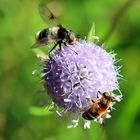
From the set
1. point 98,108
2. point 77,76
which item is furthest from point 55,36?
point 98,108

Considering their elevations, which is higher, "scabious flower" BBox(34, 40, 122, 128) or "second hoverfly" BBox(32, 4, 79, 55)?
"second hoverfly" BBox(32, 4, 79, 55)

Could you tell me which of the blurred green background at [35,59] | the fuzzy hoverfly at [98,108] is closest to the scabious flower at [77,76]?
the fuzzy hoverfly at [98,108]

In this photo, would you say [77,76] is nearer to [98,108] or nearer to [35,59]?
[98,108]

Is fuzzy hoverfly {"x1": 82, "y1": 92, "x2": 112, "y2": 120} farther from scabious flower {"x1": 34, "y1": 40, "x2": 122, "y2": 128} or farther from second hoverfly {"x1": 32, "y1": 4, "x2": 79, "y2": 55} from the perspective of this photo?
second hoverfly {"x1": 32, "y1": 4, "x2": 79, "y2": 55}

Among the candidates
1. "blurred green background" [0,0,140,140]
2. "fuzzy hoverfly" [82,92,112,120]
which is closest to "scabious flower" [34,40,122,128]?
"fuzzy hoverfly" [82,92,112,120]

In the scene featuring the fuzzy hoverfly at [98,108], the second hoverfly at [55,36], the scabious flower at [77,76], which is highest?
the second hoverfly at [55,36]

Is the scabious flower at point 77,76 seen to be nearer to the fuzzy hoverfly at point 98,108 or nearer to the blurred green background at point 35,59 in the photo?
the fuzzy hoverfly at point 98,108
